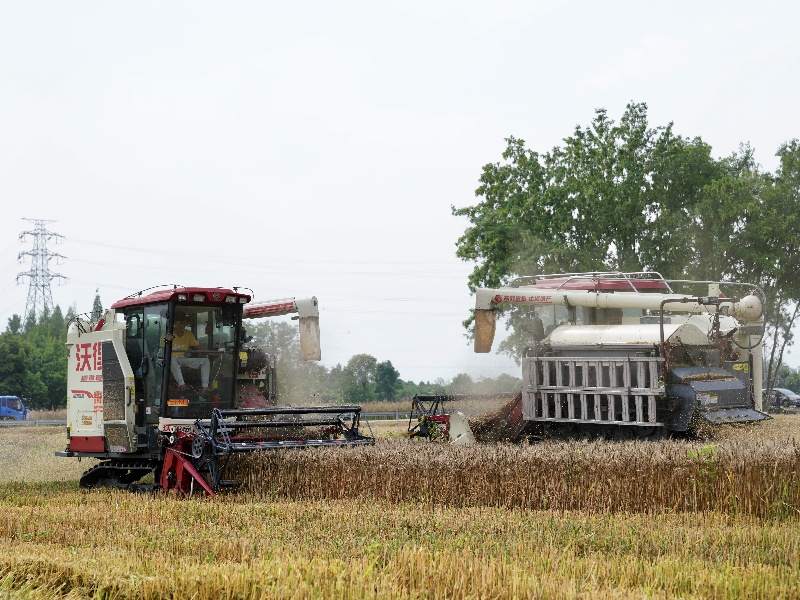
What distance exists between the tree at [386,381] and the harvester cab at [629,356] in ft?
142

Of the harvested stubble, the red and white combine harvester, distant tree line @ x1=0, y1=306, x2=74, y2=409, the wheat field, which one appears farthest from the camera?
distant tree line @ x1=0, y1=306, x2=74, y2=409

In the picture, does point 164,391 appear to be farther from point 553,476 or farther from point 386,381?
point 386,381

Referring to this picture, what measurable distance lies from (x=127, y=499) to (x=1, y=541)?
355 cm

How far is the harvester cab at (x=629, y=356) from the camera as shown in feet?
51.9

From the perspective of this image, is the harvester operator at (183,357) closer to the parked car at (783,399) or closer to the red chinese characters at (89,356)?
the red chinese characters at (89,356)

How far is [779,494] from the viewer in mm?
10031

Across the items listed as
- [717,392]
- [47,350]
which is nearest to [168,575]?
[717,392]

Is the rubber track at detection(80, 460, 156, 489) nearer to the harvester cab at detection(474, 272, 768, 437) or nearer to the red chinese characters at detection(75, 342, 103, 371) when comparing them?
the red chinese characters at detection(75, 342, 103, 371)

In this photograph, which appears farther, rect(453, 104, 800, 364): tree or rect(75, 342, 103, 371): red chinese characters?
rect(453, 104, 800, 364): tree

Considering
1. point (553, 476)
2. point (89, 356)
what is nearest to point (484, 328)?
point (89, 356)

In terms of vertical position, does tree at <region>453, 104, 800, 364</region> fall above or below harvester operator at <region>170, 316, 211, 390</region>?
above

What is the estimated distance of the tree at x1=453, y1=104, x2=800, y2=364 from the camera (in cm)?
3631

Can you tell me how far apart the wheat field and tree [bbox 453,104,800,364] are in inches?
884

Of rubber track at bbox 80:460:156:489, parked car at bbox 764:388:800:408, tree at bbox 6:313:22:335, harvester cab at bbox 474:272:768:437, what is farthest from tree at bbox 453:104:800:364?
tree at bbox 6:313:22:335
